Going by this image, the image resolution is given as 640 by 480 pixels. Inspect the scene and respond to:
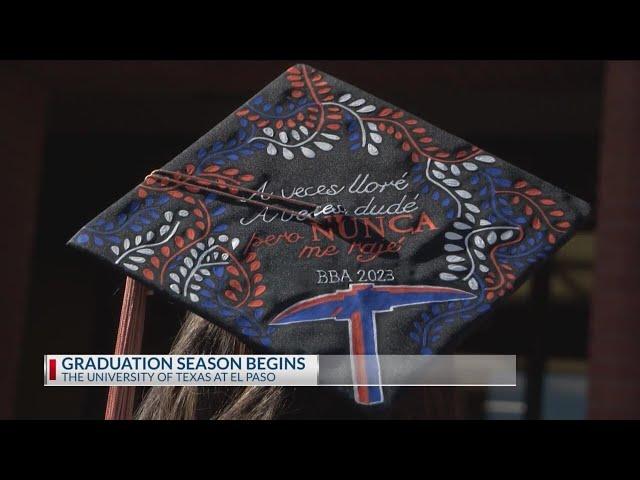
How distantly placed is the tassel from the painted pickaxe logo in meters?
0.23

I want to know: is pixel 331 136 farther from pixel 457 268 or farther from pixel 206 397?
pixel 206 397

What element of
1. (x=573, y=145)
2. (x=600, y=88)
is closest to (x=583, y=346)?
(x=573, y=145)

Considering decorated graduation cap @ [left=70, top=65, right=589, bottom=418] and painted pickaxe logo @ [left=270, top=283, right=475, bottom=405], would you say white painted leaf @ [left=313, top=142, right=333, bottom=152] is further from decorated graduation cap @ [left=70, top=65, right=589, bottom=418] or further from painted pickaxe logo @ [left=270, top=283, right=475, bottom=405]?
painted pickaxe logo @ [left=270, top=283, right=475, bottom=405]

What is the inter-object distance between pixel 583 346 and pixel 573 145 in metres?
0.98

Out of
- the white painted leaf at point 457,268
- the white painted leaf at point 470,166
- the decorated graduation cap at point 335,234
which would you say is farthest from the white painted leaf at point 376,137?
the white painted leaf at point 457,268

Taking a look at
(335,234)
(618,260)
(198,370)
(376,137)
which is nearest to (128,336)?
(198,370)

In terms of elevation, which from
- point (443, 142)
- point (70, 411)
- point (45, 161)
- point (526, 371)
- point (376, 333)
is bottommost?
point (70, 411)

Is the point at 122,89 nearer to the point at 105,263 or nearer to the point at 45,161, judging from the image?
the point at 45,161

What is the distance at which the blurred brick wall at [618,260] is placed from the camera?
300 cm

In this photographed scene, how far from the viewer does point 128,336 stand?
1498mm

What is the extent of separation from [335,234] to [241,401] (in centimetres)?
29

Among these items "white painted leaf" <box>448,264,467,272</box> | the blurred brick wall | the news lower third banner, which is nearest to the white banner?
the news lower third banner

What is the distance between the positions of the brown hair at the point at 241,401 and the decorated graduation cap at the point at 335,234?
6cm
